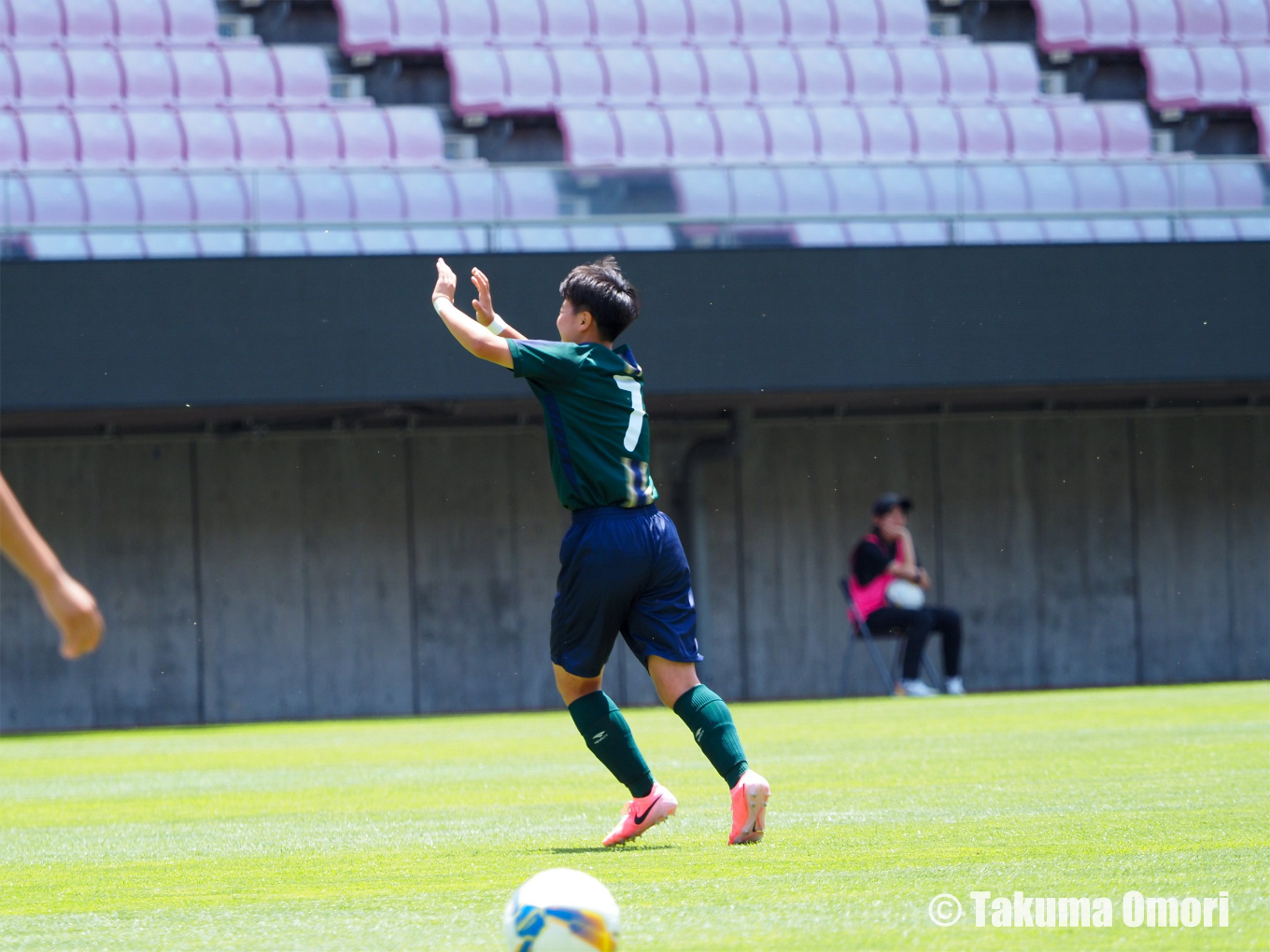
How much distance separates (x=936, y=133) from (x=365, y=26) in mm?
6513

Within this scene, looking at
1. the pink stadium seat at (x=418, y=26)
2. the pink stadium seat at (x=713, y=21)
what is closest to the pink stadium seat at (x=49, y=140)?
the pink stadium seat at (x=418, y=26)

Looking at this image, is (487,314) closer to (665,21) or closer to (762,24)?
(665,21)

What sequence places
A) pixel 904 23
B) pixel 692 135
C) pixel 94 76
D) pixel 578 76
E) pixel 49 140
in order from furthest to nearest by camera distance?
1. pixel 904 23
2. pixel 578 76
3. pixel 692 135
4. pixel 94 76
5. pixel 49 140

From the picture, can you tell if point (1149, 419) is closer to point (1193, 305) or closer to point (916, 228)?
point (1193, 305)

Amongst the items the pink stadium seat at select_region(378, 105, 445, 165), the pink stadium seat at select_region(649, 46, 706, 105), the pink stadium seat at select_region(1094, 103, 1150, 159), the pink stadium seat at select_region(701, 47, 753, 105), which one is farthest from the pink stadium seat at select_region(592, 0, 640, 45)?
the pink stadium seat at select_region(1094, 103, 1150, 159)

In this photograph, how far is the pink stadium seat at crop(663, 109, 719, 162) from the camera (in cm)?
1836

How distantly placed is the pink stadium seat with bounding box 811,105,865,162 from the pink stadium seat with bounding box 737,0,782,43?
1947 millimetres

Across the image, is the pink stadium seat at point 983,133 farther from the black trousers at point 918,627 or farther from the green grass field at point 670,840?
the green grass field at point 670,840

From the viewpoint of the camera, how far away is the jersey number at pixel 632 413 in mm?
4820

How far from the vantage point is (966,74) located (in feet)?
65.0

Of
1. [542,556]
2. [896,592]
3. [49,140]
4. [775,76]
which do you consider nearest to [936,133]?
[775,76]

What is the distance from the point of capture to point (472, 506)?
16.7 meters

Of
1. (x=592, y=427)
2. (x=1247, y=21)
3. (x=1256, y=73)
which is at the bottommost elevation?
(x=592, y=427)

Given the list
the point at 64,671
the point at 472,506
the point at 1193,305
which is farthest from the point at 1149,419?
the point at 64,671
